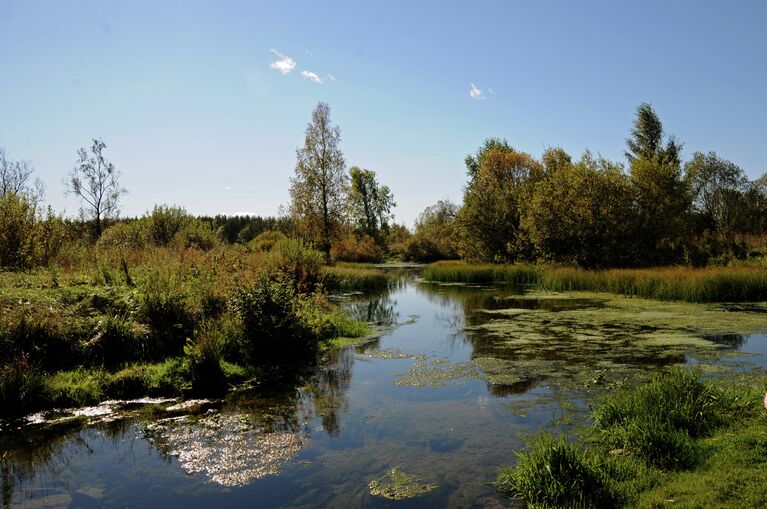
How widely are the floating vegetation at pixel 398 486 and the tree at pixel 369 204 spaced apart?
193 ft

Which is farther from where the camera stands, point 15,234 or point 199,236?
point 199,236

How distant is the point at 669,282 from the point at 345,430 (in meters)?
16.7

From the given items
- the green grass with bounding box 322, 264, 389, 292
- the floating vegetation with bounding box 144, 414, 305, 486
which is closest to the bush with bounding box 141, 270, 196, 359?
the floating vegetation with bounding box 144, 414, 305, 486

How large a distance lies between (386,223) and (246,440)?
68794mm

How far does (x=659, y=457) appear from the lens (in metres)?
4.84

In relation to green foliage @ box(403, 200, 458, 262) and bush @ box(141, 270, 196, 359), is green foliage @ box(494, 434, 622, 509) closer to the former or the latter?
bush @ box(141, 270, 196, 359)

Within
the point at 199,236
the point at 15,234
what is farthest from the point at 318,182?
the point at 15,234

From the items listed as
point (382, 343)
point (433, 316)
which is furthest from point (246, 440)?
point (433, 316)

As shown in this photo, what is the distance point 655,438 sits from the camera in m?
5.00

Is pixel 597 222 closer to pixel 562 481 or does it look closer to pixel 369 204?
pixel 562 481

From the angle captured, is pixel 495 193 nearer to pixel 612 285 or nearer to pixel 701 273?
pixel 612 285

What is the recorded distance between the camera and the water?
205 inches

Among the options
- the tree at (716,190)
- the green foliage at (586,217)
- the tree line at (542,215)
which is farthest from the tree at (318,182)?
the tree at (716,190)

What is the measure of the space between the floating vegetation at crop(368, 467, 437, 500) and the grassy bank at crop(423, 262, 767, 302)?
1683 centimetres
